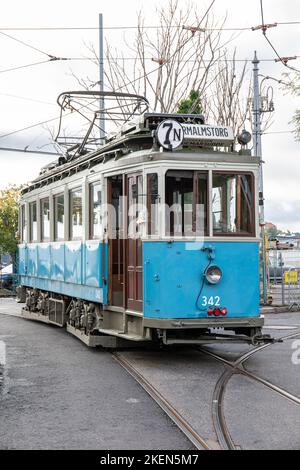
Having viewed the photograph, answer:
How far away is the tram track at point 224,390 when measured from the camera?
6.72m

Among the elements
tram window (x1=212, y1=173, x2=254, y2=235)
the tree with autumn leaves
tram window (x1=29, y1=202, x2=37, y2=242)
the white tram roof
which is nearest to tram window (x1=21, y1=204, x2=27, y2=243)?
tram window (x1=29, y1=202, x2=37, y2=242)

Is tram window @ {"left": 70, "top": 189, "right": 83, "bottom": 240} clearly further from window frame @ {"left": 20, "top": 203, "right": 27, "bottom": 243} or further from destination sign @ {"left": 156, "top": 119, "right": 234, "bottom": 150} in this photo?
window frame @ {"left": 20, "top": 203, "right": 27, "bottom": 243}

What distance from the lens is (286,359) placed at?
11711 millimetres

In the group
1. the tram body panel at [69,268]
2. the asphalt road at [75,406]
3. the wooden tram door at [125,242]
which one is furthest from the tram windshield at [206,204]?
the asphalt road at [75,406]

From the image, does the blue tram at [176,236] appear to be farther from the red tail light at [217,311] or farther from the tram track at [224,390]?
the tram track at [224,390]

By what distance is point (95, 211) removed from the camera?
12.9 m

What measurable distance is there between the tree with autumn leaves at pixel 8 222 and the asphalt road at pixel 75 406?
27655mm

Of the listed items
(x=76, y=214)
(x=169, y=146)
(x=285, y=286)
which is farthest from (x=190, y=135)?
(x=285, y=286)

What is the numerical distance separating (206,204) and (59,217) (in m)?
5.49

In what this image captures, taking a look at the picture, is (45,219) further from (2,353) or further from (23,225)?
(2,353)
